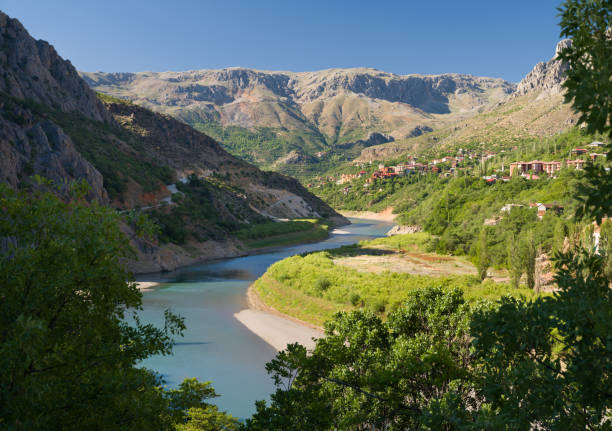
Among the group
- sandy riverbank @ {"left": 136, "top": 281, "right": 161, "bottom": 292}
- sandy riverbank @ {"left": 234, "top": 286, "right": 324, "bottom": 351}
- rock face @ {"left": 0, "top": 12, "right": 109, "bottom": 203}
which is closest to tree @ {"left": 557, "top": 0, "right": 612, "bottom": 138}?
sandy riverbank @ {"left": 234, "top": 286, "right": 324, "bottom": 351}

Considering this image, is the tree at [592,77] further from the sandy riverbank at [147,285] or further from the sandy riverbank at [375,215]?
the sandy riverbank at [375,215]

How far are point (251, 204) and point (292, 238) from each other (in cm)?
2172

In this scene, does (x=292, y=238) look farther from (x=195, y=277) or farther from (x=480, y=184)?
(x=480, y=184)

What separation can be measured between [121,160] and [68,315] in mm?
81851

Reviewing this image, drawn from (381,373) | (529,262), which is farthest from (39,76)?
(381,373)

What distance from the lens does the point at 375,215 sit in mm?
154250

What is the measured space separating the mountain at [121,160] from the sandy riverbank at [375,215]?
3745 cm

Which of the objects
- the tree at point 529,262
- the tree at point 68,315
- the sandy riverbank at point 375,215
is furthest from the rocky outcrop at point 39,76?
the sandy riverbank at point 375,215

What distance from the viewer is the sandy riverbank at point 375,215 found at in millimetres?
144288

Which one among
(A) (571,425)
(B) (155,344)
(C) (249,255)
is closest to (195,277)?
(C) (249,255)

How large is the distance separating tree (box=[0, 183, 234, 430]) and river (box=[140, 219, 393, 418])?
1426 centimetres

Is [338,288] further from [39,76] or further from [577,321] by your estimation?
[39,76]

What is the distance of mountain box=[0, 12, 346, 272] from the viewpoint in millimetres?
59500

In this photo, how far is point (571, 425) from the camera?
507cm
